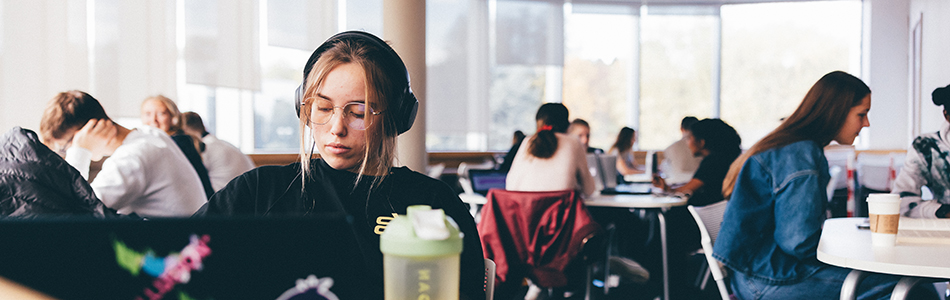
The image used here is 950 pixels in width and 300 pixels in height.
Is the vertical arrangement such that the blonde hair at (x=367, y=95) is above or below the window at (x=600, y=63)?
below

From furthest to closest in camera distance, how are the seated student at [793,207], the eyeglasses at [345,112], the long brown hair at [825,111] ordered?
the long brown hair at [825,111] < the seated student at [793,207] < the eyeglasses at [345,112]

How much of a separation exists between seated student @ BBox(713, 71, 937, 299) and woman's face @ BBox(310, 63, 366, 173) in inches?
50.9

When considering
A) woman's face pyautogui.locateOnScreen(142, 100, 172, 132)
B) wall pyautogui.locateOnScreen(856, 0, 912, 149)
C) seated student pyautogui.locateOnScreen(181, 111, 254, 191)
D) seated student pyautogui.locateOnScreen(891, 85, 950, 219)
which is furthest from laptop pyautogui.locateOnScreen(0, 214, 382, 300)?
wall pyautogui.locateOnScreen(856, 0, 912, 149)

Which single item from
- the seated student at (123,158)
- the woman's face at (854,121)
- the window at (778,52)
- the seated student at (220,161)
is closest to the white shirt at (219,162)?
the seated student at (220,161)

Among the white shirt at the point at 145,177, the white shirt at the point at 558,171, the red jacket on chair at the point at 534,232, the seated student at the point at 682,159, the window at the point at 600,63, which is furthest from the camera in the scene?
the window at the point at 600,63

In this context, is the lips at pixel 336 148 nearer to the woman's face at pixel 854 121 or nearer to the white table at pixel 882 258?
the white table at pixel 882 258

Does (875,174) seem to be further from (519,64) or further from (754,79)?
(519,64)

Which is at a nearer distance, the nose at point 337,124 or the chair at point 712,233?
the nose at point 337,124

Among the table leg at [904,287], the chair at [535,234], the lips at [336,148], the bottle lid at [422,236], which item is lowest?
the chair at [535,234]

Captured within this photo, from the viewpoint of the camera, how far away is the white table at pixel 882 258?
1.32 m

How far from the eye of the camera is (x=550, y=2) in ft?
23.6

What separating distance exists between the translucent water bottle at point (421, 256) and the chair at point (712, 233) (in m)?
1.58

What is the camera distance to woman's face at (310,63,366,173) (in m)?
1.01

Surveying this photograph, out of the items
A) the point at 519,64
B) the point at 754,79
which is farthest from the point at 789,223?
the point at 754,79
